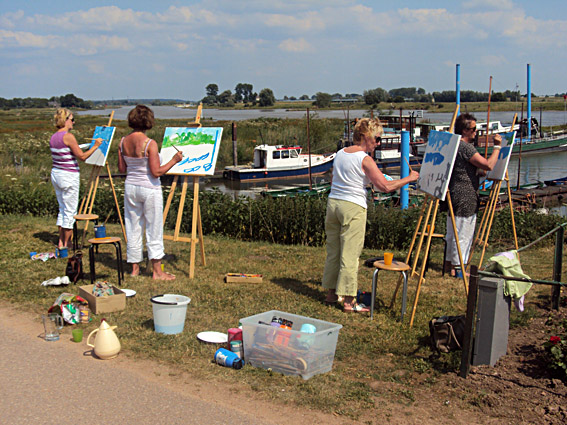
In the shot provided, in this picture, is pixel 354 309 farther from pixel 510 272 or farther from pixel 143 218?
pixel 143 218

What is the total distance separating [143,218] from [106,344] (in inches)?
104

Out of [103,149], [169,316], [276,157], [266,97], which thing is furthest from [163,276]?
[266,97]

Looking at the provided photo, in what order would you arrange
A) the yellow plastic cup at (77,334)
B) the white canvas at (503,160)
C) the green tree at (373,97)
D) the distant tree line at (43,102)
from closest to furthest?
the yellow plastic cup at (77,334)
the white canvas at (503,160)
the green tree at (373,97)
the distant tree line at (43,102)

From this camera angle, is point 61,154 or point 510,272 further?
point 61,154

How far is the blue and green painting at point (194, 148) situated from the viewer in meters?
8.09

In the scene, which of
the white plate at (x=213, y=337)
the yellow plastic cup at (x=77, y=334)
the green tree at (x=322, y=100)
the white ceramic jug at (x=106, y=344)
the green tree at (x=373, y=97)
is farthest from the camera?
the green tree at (x=322, y=100)

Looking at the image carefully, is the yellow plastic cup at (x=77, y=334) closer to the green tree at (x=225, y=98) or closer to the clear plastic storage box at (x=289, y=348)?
the clear plastic storage box at (x=289, y=348)

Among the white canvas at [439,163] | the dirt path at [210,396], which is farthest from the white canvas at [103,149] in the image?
the white canvas at [439,163]

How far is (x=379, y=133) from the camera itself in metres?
6.07

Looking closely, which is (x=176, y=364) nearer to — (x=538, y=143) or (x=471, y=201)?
(x=471, y=201)

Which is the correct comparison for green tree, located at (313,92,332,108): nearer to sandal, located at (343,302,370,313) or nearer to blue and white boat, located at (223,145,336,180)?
blue and white boat, located at (223,145,336,180)

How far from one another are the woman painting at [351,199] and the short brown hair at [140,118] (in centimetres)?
Result: 242

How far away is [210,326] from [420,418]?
2508 mm

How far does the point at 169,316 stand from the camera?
5.61m
